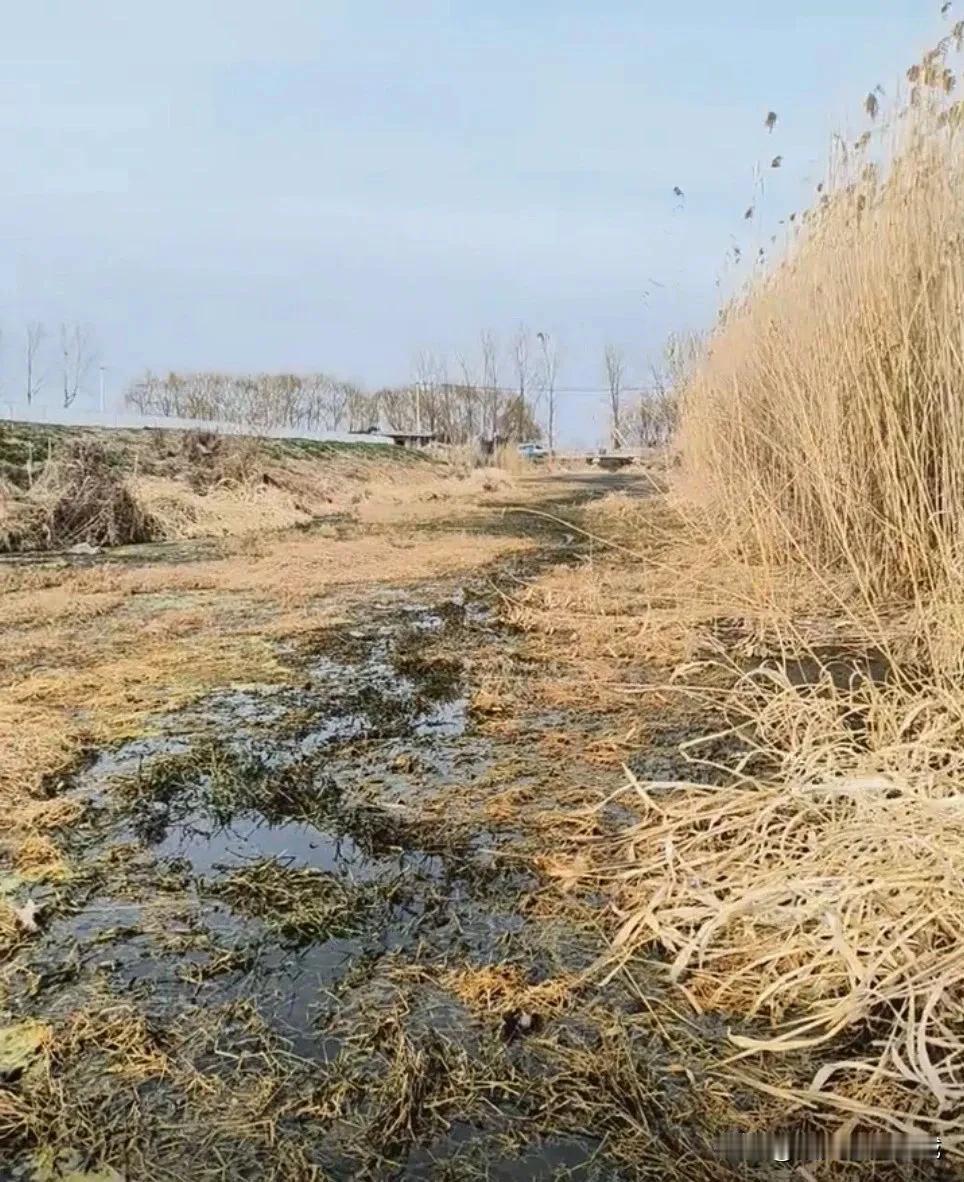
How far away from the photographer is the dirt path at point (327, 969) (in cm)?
99

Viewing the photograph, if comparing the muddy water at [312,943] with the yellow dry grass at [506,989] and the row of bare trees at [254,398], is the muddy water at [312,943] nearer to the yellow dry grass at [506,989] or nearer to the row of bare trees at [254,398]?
the yellow dry grass at [506,989]

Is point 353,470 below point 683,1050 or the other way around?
the other way around

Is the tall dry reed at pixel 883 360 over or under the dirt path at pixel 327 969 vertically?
over

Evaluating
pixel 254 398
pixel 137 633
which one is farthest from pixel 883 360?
pixel 254 398

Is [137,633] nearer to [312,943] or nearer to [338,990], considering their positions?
[312,943]

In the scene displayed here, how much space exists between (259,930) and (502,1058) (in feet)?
1.73

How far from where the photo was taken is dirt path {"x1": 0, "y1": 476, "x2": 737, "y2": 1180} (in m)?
0.99

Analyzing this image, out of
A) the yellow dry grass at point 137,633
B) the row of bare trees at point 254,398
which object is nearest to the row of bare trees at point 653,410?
the yellow dry grass at point 137,633

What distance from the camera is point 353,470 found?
18.0 m

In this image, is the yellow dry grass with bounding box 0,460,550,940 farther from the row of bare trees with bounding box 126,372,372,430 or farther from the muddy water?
the row of bare trees with bounding box 126,372,372,430

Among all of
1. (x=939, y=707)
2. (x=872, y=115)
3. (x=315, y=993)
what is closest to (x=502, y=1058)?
(x=315, y=993)

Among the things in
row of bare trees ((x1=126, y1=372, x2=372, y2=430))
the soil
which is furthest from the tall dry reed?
row of bare trees ((x1=126, y1=372, x2=372, y2=430))

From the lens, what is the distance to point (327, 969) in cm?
133

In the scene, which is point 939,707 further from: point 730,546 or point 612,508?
point 612,508
